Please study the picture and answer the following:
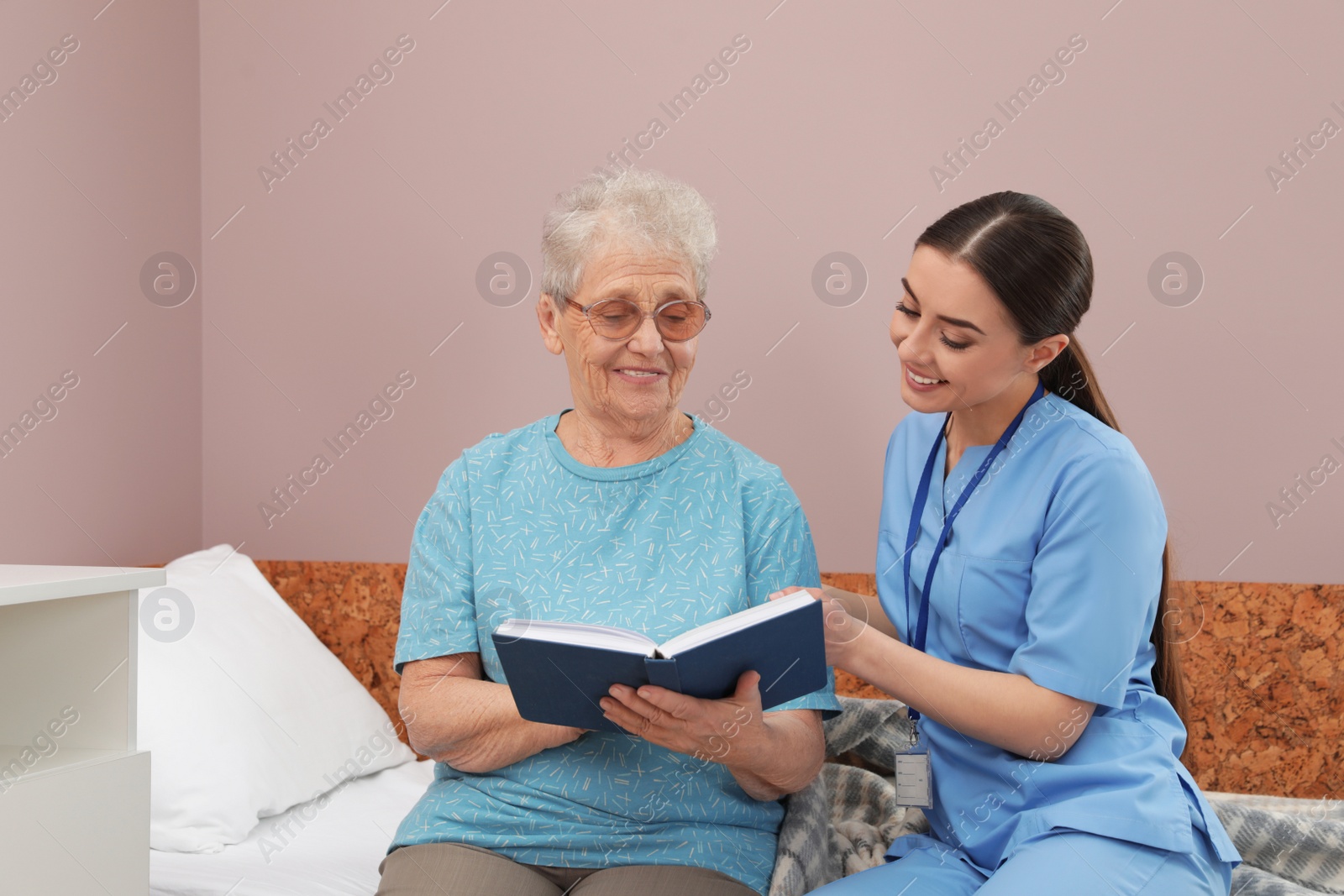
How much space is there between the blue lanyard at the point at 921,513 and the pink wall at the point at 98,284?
1606mm

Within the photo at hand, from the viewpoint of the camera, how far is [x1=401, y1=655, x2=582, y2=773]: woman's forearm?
4.73 ft

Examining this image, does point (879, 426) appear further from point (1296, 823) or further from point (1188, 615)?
point (1296, 823)

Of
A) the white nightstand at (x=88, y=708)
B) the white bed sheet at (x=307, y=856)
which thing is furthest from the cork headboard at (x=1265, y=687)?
the white nightstand at (x=88, y=708)

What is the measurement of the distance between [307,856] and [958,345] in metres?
1.34

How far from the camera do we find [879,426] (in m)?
2.19

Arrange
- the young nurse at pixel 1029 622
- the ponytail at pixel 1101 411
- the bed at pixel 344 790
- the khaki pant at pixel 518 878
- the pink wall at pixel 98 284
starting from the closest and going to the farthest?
the young nurse at pixel 1029 622 → the khaki pant at pixel 518 878 → the ponytail at pixel 1101 411 → the bed at pixel 344 790 → the pink wall at pixel 98 284

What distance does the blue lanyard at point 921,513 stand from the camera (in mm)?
1446

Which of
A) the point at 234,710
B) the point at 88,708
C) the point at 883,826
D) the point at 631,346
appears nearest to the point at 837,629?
the point at 631,346

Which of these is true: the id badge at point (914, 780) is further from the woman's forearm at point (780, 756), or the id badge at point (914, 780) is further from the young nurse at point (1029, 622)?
the woman's forearm at point (780, 756)

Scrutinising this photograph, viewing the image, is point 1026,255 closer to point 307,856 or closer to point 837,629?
point 837,629

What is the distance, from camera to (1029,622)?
4.35ft

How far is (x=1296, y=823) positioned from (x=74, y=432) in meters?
2.28

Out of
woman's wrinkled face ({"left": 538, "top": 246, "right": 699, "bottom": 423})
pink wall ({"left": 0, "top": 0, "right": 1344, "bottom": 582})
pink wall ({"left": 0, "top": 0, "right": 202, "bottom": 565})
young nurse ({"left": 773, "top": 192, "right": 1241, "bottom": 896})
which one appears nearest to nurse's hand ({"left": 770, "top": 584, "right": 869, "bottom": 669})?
young nurse ({"left": 773, "top": 192, "right": 1241, "bottom": 896})

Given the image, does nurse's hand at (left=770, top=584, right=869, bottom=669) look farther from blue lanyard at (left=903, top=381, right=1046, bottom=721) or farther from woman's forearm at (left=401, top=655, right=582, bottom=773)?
woman's forearm at (left=401, top=655, right=582, bottom=773)
